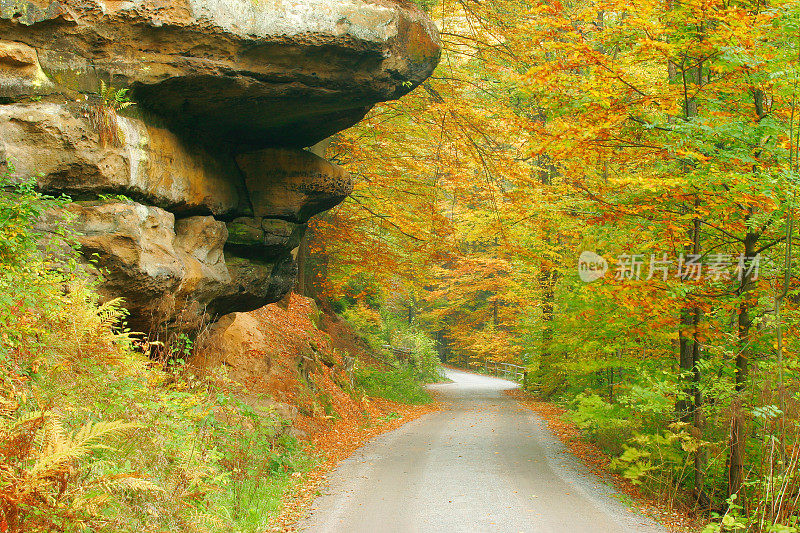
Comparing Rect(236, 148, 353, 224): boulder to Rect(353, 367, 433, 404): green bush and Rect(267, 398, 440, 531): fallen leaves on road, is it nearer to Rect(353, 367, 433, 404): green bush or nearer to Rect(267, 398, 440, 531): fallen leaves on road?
Rect(267, 398, 440, 531): fallen leaves on road

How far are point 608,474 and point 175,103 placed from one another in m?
8.61

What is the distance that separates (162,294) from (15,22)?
315 cm

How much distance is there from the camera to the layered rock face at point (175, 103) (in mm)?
5844

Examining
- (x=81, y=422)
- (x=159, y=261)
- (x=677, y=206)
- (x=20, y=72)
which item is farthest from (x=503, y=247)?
(x=81, y=422)

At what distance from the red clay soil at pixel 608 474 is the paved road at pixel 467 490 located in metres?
0.26

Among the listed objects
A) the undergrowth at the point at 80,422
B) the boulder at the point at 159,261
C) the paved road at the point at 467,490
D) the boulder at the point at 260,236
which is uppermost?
the boulder at the point at 260,236

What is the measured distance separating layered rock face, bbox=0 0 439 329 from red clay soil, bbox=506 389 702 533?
6.66 metres

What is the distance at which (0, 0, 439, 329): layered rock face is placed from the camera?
584 cm

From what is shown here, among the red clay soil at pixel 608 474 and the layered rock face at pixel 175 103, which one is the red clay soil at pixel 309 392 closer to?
the layered rock face at pixel 175 103

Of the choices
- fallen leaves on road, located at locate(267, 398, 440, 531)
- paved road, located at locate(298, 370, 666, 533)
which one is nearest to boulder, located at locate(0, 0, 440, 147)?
fallen leaves on road, located at locate(267, 398, 440, 531)

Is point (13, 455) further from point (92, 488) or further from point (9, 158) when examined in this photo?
point (9, 158)

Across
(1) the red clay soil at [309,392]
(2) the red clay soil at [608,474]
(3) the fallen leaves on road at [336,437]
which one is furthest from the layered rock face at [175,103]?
(2) the red clay soil at [608,474]

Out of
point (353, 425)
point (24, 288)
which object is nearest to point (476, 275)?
point (353, 425)

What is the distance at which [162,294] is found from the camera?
6.72 metres
